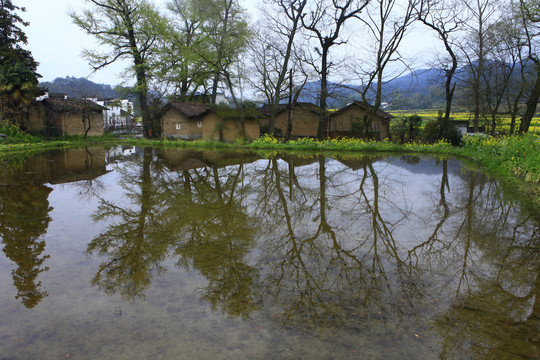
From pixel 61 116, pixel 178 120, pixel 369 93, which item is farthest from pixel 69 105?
pixel 369 93

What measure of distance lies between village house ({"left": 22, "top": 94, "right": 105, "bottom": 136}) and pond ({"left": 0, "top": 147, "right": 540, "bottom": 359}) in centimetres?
2681

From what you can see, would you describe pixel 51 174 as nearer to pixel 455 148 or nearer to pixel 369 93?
pixel 369 93

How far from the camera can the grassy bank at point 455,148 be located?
9125mm

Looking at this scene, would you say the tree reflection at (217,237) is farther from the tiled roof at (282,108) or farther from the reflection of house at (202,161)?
the tiled roof at (282,108)

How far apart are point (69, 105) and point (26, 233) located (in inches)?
1201

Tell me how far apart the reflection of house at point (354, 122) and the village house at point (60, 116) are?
23.6m

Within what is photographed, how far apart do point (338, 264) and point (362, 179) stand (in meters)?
6.74

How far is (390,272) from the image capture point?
380 centimetres

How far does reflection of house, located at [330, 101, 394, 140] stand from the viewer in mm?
30706

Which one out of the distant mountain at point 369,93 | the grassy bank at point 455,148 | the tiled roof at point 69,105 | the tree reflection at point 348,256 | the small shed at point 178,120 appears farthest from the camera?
the tiled roof at point 69,105

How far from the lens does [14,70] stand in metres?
25.2

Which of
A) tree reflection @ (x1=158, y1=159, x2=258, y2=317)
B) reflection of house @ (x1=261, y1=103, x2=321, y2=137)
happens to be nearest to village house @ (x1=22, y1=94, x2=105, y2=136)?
reflection of house @ (x1=261, y1=103, x2=321, y2=137)

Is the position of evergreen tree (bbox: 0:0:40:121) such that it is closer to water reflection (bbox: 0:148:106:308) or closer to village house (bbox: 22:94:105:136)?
village house (bbox: 22:94:105:136)

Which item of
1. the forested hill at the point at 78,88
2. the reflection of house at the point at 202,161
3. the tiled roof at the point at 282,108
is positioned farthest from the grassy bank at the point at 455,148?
the tiled roof at the point at 282,108
